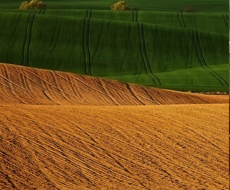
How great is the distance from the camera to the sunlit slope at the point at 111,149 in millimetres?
11820

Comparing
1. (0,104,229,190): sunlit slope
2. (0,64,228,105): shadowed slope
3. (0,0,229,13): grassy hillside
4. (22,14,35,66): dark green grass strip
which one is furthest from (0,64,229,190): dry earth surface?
(0,0,229,13): grassy hillside

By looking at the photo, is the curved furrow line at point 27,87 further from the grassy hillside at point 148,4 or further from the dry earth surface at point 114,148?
the grassy hillside at point 148,4

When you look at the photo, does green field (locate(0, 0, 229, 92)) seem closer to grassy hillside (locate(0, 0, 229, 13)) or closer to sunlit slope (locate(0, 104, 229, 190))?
grassy hillside (locate(0, 0, 229, 13))

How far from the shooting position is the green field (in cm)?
3893

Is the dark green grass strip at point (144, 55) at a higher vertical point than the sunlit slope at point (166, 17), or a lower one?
lower

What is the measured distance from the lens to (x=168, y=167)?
12867 mm

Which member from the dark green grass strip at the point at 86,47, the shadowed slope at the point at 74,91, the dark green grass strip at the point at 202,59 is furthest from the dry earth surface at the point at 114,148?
the dark green grass strip at the point at 86,47

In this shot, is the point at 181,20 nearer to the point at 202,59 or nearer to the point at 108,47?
the point at 202,59

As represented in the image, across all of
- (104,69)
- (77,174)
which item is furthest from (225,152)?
(104,69)

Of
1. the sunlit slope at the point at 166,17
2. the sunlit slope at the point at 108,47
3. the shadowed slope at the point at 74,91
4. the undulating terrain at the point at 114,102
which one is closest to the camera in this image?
the undulating terrain at the point at 114,102

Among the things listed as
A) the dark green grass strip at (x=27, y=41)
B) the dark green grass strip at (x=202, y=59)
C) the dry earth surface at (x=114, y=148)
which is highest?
the dry earth surface at (x=114, y=148)

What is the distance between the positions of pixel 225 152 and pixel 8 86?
14.0 metres

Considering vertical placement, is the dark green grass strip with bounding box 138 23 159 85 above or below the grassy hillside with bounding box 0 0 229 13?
below

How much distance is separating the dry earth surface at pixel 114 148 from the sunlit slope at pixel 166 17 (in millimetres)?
33290
